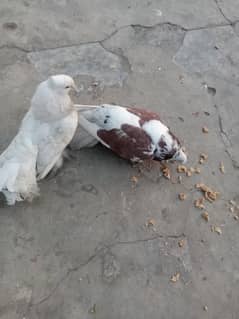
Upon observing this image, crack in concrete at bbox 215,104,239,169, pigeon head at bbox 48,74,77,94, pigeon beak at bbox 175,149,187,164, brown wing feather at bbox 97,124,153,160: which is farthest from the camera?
crack in concrete at bbox 215,104,239,169

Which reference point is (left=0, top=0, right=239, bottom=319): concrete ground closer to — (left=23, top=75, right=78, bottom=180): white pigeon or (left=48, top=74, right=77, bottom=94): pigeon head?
(left=23, top=75, right=78, bottom=180): white pigeon

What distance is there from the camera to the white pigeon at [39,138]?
2.49 m

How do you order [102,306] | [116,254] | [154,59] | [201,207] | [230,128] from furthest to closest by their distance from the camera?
[154,59]
[230,128]
[201,207]
[116,254]
[102,306]

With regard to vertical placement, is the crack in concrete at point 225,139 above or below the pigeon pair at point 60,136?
below

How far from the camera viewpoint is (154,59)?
3688 mm

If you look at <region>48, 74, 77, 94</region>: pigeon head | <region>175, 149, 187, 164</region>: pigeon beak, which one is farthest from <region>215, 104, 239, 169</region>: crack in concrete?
<region>48, 74, 77, 94</region>: pigeon head

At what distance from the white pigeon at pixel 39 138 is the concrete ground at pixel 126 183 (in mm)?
251

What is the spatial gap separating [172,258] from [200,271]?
19 centimetres

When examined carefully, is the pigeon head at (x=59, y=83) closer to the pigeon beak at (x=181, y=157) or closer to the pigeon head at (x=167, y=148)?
the pigeon head at (x=167, y=148)

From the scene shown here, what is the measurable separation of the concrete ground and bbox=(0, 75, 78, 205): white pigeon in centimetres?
25

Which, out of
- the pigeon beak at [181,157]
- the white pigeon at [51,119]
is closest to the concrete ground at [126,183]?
the pigeon beak at [181,157]

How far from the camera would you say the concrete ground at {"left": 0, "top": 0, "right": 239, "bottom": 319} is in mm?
2562

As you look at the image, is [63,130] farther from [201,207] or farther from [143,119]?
[201,207]

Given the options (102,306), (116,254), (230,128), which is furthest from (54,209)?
(230,128)
